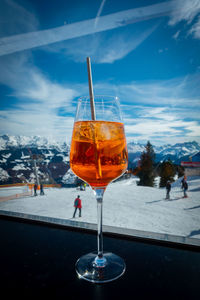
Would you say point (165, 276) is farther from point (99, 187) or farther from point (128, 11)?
point (128, 11)

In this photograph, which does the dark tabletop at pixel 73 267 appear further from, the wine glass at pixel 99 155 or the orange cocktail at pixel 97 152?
the orange cocktail at pixel 97 152

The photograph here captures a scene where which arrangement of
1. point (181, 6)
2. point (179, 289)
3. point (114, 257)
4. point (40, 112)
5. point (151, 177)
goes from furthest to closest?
point (151, 177), point (40, 112), point (181, 6), point (114, 257), point (179, 289)

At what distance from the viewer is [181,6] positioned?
4.66ft

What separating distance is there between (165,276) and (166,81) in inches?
102

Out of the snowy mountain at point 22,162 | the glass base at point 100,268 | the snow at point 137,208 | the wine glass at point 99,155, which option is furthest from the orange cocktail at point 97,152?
the snow at point 137,208

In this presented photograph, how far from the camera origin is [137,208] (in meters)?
8.03

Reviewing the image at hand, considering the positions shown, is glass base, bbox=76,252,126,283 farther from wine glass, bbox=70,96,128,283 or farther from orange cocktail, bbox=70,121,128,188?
orange cocktail, bbox=70,121,128,188

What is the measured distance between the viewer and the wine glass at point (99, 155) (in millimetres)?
331

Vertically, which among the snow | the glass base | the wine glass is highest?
the wine glass

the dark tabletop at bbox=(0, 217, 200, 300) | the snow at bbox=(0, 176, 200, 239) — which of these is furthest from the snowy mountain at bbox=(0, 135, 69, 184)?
the snow at bbox=(0, 176, 200, 239)

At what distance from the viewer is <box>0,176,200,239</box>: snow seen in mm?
6430

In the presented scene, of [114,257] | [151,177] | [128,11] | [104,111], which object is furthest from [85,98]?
[151,177]

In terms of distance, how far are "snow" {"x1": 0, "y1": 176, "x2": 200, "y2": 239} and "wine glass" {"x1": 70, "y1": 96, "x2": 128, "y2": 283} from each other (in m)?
5.90

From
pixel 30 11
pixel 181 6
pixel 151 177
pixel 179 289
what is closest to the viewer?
pixel 179 289
